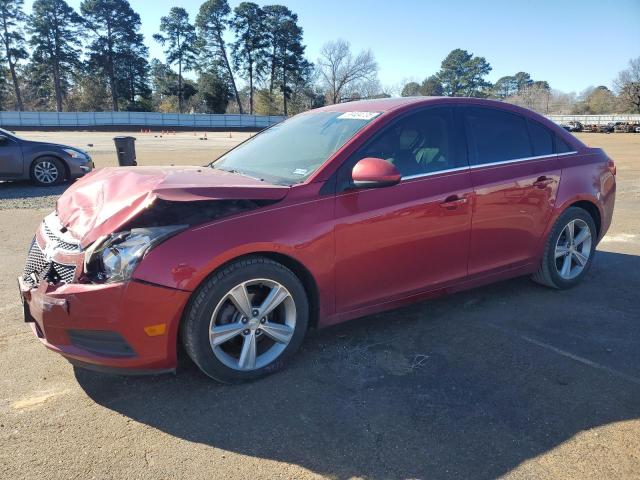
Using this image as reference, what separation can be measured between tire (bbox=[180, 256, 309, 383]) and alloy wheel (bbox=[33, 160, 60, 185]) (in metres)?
9.53

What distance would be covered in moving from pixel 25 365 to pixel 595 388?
3.58 metres

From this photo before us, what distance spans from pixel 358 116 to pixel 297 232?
1.21 metres

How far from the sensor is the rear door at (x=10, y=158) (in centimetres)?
1028

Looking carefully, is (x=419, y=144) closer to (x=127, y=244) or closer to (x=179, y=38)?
(x=127, y=244)

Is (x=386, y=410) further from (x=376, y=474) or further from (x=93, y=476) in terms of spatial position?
(x=93, y=476)

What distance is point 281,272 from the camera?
3066mm

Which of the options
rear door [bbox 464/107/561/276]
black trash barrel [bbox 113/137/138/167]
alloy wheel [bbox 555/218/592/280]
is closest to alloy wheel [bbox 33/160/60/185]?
black trash barrel [bbox 113/137/138/167]

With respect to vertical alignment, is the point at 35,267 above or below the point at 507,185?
below

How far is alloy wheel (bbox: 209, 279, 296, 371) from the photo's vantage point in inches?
117

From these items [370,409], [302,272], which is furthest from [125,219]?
[370,409]

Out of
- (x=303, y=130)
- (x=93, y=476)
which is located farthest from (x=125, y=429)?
(x=303, y=130)

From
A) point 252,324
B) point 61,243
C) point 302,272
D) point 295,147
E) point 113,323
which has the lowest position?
point 252,324

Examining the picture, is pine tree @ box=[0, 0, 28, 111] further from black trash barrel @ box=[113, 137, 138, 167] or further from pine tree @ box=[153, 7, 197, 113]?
black trash barrel @ box=[113, 137, 138, 167]

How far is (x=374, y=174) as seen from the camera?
3156 mm
